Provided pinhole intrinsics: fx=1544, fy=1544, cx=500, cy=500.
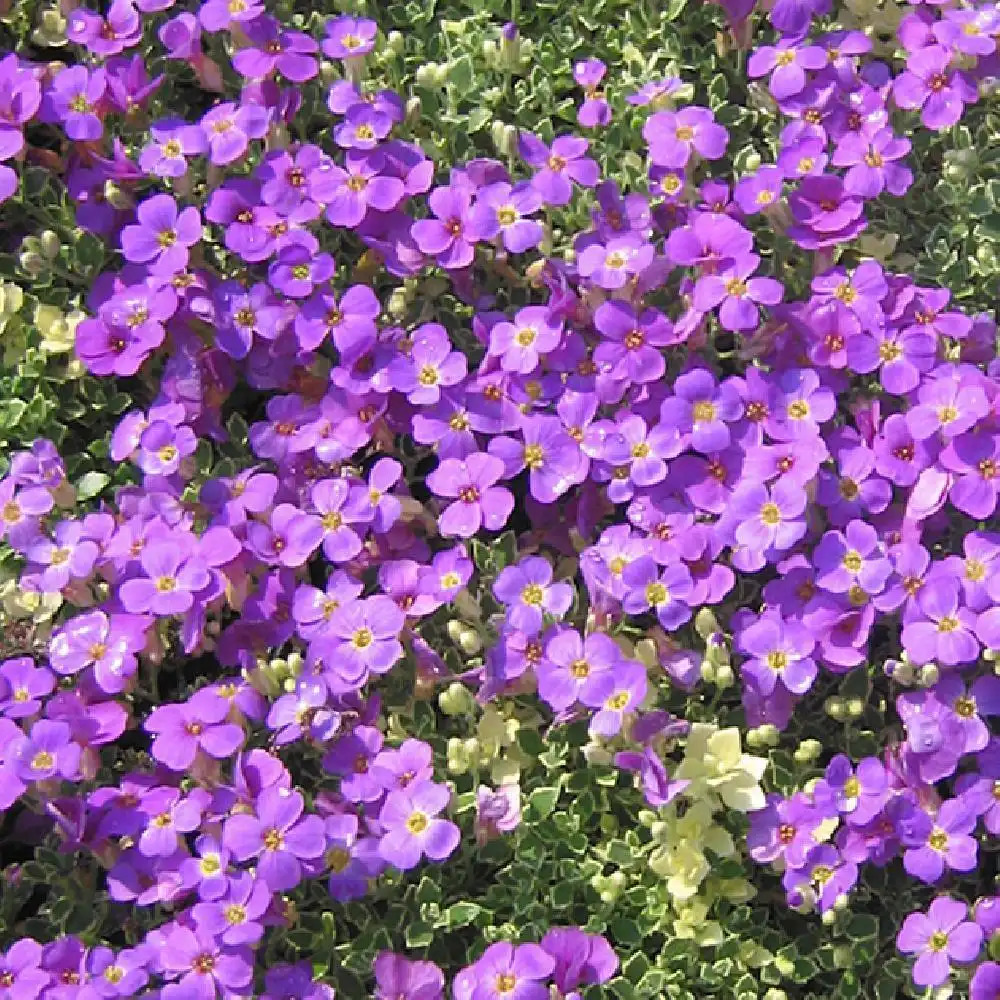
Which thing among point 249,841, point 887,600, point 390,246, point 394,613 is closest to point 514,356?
point 390,246

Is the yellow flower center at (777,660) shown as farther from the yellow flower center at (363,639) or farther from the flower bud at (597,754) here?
the yellow flower center at (363,639)

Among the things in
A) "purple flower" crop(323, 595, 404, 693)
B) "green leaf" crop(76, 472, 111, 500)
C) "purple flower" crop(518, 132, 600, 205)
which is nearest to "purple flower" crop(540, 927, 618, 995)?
"purple flower" crop(323, 595, 404, 693)

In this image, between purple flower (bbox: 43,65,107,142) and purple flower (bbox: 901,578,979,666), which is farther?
purple flower (bbox: 43,65,107,142)

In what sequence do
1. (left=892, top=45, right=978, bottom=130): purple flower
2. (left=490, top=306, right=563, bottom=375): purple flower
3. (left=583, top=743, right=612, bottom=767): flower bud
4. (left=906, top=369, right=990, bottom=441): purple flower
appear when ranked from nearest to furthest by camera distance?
1. (left=583, top=743, right=612, bottom=767): flower bud
2. (left=906, top=369, right=990, bottom=441): purple flower
3. (left=490, top=306, right=563, bottom=375): purple flower
4. (left=892, top=45, right=978, bottom=130): purple flower

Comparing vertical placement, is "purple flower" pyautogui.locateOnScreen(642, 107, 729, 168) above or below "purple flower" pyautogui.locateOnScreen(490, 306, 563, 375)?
above

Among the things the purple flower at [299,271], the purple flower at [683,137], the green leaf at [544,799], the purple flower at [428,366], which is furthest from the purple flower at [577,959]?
the purple flower at [683,137]

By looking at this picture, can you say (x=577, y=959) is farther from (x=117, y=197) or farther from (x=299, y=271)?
(x=117, y=197)

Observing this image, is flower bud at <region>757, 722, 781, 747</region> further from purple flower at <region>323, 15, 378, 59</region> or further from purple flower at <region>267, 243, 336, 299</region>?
purple flower at <region>323, 15, 378, 59</region>
